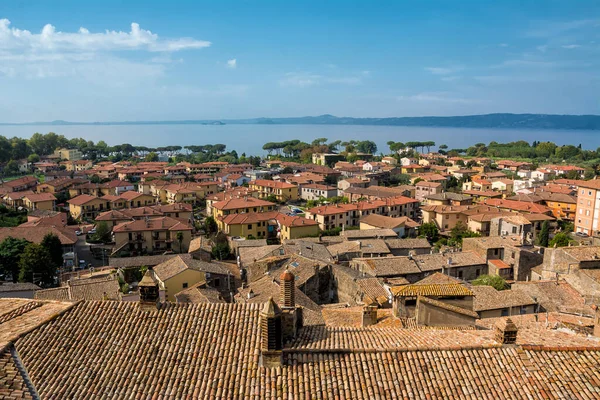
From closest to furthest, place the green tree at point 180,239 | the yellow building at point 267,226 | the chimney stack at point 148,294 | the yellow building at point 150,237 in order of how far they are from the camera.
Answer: the chimney stack at point 148,294, the yellow building at point 150,237, the green tree at point 180,239, the yellow building at point 267,226

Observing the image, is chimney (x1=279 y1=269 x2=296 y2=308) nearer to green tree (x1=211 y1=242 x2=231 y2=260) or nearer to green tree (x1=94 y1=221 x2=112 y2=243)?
green tree (x1=211 y1=242 x2=231 y2=260)

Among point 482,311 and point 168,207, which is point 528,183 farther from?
point 482,311

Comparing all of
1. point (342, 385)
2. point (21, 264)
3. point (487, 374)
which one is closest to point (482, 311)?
point (487, 374)

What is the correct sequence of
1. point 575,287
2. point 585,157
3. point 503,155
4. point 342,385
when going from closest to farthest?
point 342,385
point 575,287
point 585,157
point 503,155

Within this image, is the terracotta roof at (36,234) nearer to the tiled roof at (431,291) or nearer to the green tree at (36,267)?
the green tree at (36,267)

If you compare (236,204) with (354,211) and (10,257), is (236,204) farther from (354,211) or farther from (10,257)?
(10,257)

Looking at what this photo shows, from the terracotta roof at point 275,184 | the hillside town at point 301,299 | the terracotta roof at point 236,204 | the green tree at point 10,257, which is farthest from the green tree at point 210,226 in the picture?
the terracotta roof at point 275,184
